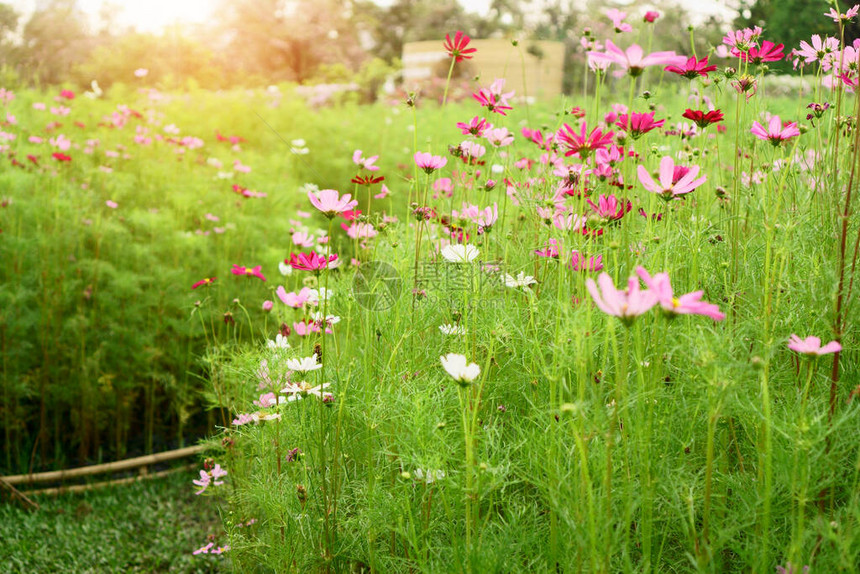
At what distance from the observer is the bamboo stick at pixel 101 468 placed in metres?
2.63

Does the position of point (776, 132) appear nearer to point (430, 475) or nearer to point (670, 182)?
point (670, 182)

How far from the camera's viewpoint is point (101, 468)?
2.70m

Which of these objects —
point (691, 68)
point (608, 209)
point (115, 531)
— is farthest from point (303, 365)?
point (115, 531)

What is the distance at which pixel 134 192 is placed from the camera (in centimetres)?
370

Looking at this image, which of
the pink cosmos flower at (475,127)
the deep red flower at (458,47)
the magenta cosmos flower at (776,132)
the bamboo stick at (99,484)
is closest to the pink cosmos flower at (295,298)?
the pink cosmos flower at (475,127)

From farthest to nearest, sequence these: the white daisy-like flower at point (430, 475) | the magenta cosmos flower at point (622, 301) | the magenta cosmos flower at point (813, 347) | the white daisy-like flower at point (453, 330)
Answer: the white daisy-like flower at point (453, 330), the white daisy-like flower at point (430, 475), the magenta cosmos flower at point (813, 347), the magenta cosmos flower at point (622, 301)

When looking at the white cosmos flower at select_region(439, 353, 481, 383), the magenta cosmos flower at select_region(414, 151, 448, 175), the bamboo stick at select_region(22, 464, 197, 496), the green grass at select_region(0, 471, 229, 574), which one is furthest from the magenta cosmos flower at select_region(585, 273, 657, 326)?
the bamboo stick at select_region(22, 464, 197, 496)

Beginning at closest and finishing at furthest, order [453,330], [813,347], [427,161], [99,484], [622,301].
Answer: [622,301] → [813,347] → [453,330] → [427,161] → [99,484]

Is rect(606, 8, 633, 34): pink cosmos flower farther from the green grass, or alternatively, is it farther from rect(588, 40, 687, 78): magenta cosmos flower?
the green grass

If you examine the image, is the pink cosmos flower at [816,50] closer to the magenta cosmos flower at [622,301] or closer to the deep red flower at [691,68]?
the deep red flower at [691,68]

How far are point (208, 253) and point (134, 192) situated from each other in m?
0.79

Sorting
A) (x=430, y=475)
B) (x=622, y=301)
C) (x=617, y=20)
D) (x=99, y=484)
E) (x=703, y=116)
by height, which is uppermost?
(x=617, y=20)

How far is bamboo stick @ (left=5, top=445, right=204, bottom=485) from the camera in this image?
2.63 metres

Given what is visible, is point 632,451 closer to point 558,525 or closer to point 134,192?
point 558,525
